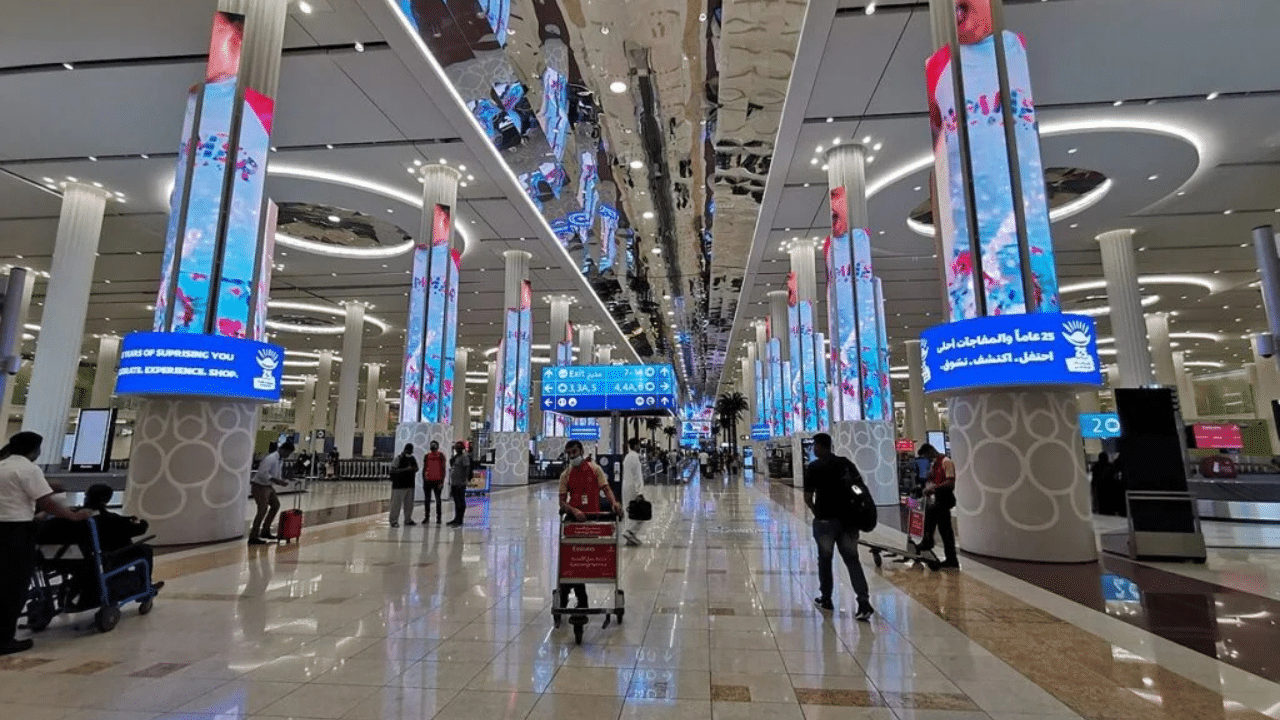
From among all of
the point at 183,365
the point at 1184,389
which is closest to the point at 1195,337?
the point at 1184,389

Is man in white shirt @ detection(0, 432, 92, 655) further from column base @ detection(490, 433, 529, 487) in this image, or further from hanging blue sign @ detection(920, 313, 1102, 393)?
column base @ detection(490, 433, 529, 487)

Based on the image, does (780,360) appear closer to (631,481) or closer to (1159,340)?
(1159,340)

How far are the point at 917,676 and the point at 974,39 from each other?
294 inches

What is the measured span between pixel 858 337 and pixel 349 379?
2208 centimetres

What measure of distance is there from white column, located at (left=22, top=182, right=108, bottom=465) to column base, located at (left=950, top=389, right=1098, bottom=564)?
17.7m

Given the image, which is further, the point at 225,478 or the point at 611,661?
the point at 225,478

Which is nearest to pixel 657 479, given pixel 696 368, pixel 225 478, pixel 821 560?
pixel 225 478

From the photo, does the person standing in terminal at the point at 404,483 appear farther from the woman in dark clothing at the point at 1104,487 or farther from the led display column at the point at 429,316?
the woman in dark clothing at the point at 1104,487

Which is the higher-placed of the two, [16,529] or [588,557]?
[16,529]

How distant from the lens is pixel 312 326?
3175 centimetres

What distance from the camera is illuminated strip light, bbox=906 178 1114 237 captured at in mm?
14604

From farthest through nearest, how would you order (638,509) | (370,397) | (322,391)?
(370,397), (322,391), (638,509)

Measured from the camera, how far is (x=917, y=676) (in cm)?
346

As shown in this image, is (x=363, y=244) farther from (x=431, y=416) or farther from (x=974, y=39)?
(x=974, y=39)
